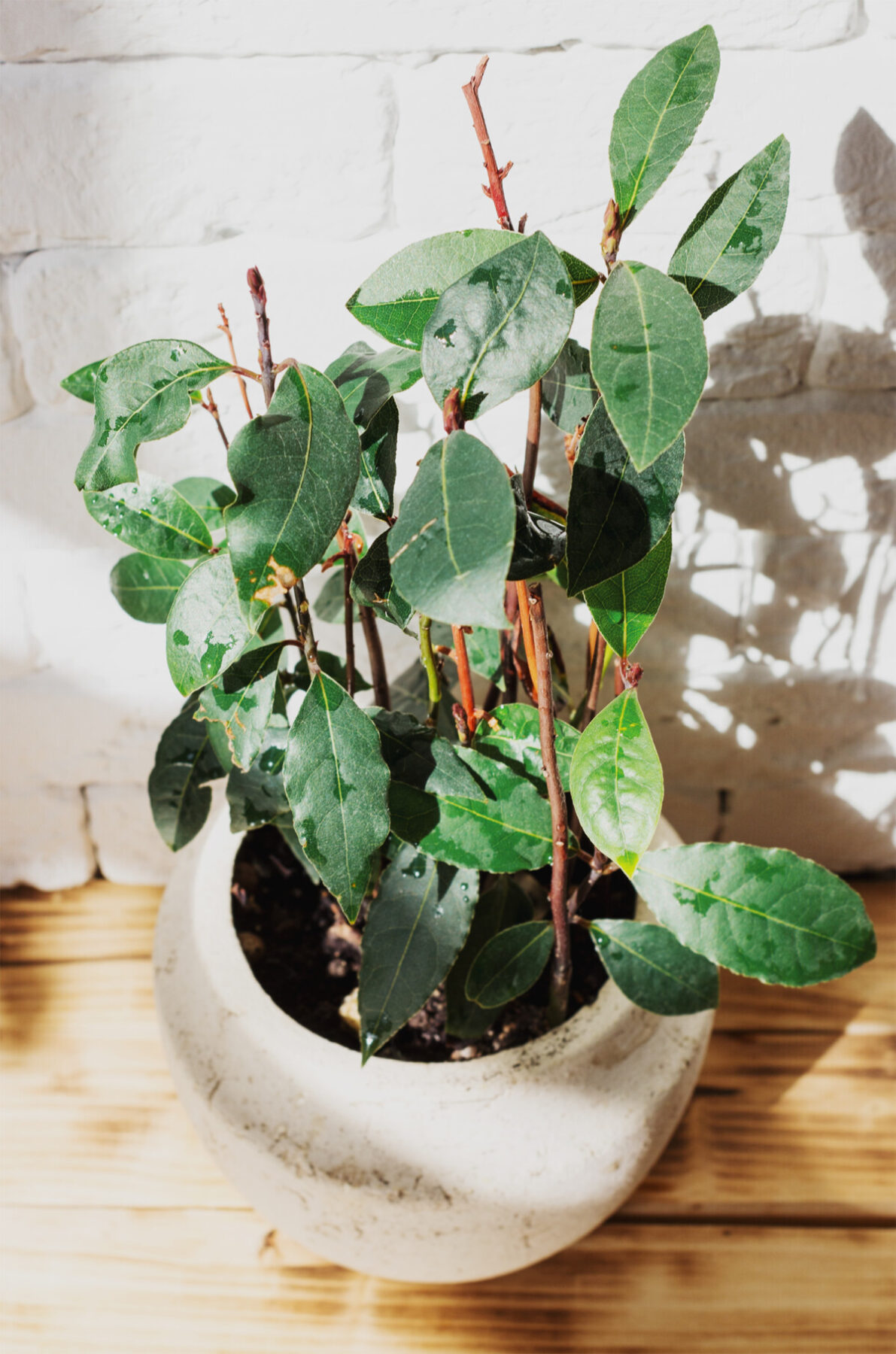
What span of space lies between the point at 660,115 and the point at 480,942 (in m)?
0.50

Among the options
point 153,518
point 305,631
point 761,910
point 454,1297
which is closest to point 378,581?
point 305,631

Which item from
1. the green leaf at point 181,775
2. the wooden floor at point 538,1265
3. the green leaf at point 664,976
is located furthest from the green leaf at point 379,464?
the wooden floor at point 538,1265

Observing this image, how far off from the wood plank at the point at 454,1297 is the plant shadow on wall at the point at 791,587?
0.39 meters

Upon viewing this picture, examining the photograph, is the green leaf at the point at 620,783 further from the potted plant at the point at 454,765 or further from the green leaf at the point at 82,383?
the green leaf at the point at 82,383

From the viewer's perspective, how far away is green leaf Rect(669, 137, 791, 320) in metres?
0.46

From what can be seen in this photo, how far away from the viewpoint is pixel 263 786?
65 centimetres

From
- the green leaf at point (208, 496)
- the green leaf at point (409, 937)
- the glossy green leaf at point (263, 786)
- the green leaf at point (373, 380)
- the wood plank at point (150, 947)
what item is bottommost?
the wood plank at point (150, 947)

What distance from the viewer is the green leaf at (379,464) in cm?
54

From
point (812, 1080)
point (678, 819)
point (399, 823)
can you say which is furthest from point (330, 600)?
point (812, 1080)

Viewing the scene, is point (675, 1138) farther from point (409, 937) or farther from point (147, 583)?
point (147, 583)

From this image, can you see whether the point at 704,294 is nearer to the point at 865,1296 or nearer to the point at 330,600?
the point at 330,600

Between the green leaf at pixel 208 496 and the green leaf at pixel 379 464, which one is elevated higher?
the green leaf at pixel 379 464

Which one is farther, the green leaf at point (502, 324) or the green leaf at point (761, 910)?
the green leaf at point (761, 910)

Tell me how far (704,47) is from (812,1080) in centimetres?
85
